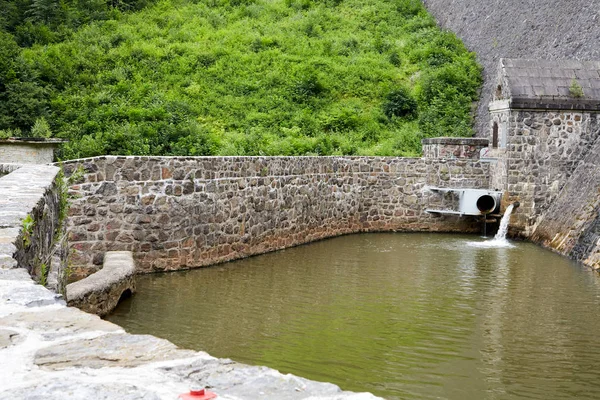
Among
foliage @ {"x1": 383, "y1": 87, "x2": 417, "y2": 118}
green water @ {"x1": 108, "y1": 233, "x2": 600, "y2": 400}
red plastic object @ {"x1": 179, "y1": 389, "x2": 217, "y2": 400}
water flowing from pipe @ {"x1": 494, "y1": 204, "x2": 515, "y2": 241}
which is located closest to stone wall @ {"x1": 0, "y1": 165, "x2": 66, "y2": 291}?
green water @ {"x1": 108, "y1": 233, "x2": 600, "y2": 400}

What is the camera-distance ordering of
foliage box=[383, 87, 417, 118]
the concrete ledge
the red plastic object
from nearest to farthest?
the red plastic object, the concrete ledge, foliage box=[383, 87, 417, 118]

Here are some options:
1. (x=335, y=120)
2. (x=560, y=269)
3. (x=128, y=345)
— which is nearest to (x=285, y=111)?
(x=335, y=120)

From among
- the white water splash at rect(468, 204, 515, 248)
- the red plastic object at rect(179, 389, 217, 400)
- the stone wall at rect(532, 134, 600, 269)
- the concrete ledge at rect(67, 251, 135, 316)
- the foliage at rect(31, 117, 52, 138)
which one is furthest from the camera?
the foliage at rect(31, 117, 52, 138)

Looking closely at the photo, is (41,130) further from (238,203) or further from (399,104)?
(399,104)

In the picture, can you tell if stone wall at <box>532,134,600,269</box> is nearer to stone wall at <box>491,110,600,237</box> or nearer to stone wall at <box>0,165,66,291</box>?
stone wall at <box>491,110,600,237</box>

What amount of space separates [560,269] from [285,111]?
1485cm

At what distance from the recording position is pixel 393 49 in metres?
32.9

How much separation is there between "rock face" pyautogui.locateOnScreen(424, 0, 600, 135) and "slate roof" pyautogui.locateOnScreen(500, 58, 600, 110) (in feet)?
12.6

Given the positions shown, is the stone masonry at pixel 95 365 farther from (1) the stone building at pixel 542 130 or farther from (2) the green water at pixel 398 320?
(1) the stone building at pixel 542 130

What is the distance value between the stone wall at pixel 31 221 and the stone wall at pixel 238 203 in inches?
116

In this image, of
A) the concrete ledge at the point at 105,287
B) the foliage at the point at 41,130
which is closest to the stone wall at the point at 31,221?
the concrete ledge at the point at 105,287

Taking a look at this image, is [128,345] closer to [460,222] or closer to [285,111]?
[460,222]

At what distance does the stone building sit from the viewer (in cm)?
1839

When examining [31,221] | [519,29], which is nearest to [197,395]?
[31,221]
